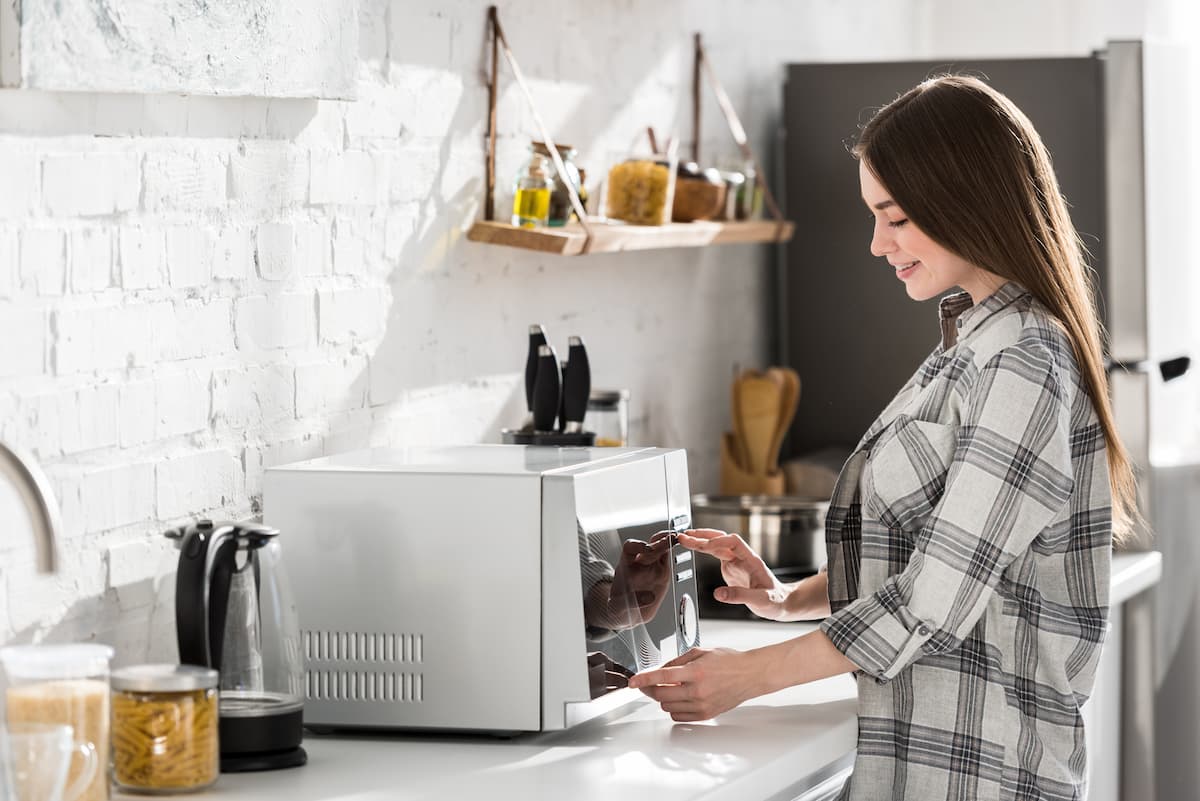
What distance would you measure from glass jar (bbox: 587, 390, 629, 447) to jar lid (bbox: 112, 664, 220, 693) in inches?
45.1

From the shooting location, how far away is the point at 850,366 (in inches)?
133

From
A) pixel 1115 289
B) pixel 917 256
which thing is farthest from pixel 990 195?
pixel 1115 289

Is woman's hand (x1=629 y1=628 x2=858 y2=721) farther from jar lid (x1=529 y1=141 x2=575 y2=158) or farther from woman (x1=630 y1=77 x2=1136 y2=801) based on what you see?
jar lid (x1=529 y1=141 x2=575 y2=158)

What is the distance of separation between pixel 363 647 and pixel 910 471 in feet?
1.97

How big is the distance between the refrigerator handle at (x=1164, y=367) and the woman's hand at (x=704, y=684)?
1481 millimetres

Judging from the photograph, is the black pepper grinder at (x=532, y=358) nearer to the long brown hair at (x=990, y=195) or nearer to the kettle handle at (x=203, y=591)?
the long brown hair at (x=990, y=195)

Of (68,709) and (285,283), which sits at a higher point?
(285,283)

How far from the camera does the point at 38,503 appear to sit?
1296mm

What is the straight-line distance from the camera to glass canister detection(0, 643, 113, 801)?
139 centimetres

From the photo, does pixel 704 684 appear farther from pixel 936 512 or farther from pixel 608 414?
pixel 608 414

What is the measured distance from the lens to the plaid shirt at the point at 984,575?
1672mm

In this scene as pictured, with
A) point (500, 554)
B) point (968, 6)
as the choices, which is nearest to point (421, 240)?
point (500, 554)

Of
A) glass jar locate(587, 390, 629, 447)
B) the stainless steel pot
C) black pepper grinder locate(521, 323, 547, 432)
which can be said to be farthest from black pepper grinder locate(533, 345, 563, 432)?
the stainless steel pot

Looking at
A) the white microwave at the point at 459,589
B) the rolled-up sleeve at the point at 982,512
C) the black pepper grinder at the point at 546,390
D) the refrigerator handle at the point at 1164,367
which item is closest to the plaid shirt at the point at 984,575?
the rolled-up sleeve at the point at 982,512
